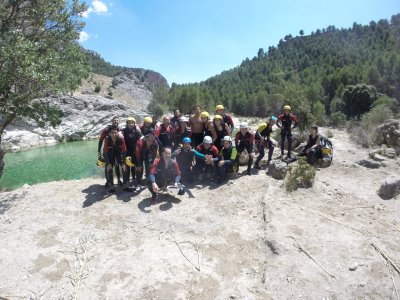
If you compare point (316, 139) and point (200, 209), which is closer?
point (200, 209)

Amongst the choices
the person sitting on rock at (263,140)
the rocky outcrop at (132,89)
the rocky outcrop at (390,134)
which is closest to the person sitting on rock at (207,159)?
the person sitting on rock at (263,140)

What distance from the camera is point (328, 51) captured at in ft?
382

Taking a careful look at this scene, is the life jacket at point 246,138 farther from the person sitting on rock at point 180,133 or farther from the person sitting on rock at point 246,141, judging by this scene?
the person sitting on rock at point 180,133

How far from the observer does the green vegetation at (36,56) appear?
9000 millimetres

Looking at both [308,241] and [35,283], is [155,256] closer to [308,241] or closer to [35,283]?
[35,283]

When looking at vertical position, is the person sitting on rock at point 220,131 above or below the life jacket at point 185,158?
above

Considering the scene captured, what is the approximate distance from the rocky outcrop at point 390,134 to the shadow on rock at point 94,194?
11701 millimetres

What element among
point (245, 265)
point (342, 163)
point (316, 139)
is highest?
point (316, 139)

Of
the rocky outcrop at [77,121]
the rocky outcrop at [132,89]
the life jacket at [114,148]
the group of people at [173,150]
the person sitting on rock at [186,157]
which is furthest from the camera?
the rocky outcrop at [132,89]

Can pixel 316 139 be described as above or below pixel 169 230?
above

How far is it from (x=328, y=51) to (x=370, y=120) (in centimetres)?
11218

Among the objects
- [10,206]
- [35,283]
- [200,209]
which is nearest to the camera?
[35,283]

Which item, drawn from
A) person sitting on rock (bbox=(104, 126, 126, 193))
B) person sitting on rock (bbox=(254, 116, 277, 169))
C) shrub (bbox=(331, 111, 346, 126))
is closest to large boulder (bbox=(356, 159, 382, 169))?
person sitting on rock (bbox=(254, 116, 277, 169))

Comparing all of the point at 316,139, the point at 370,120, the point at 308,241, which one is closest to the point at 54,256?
the point at 308,241
